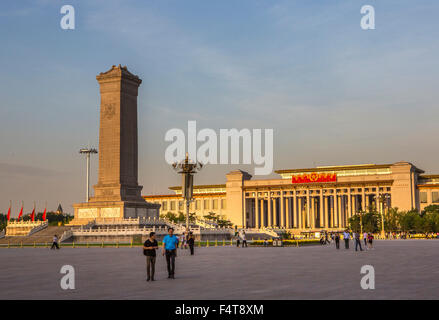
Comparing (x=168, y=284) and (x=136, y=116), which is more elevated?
(x=136, y=116)

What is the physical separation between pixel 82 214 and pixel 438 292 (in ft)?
310

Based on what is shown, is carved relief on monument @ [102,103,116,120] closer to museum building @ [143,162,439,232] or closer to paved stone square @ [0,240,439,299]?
museum building @ [143,162,439,232]

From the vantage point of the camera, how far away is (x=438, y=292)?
645 inches

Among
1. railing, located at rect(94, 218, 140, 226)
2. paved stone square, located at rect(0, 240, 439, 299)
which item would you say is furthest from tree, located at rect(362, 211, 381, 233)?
paved stone square, located at rect(0, 240, 439, 299)

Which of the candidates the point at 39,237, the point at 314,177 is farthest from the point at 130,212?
the point at 314,177

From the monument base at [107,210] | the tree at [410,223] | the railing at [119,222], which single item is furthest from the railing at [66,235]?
the tree at [410,223]

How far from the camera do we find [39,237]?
86.1 m

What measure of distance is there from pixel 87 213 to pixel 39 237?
18551mm

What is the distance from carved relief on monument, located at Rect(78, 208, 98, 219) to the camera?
103050 millimetres

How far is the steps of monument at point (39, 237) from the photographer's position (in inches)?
3280

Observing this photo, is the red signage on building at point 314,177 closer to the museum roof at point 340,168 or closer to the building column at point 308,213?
the building column at point 308,213
